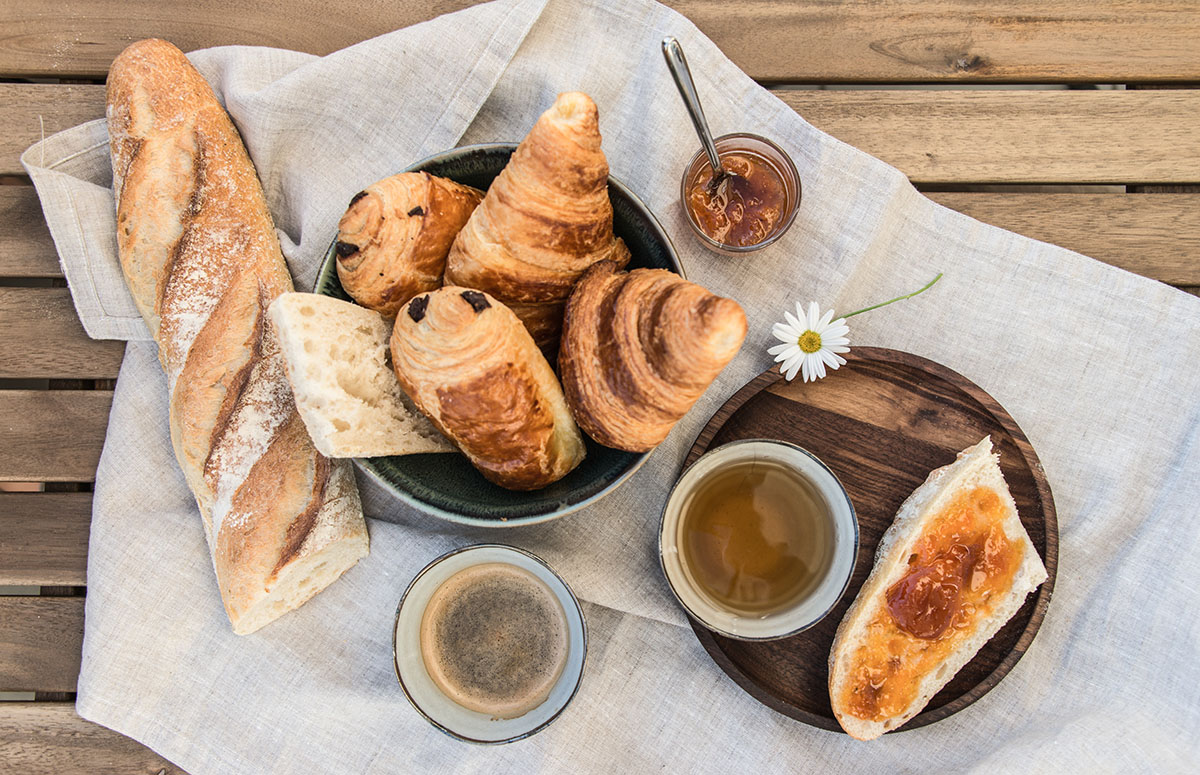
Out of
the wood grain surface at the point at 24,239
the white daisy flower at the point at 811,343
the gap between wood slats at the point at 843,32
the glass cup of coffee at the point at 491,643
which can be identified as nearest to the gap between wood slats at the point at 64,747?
the glass cup of coffee at the point at 491,643

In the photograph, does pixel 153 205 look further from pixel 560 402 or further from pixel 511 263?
pixel 560 402

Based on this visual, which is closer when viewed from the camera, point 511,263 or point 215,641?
point 511,263

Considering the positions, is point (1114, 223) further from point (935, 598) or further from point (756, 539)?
point (756, 539)

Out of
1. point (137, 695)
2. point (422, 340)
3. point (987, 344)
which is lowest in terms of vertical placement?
point (137, 695)

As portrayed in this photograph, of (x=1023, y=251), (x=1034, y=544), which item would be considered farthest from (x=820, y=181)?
(x=1034, y=544)

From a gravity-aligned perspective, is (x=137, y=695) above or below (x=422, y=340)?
below

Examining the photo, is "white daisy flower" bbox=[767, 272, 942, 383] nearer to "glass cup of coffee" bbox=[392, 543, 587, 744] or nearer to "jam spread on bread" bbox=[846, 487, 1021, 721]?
"jam spread on bread" bbox=[846, 487, 1021, 721]
